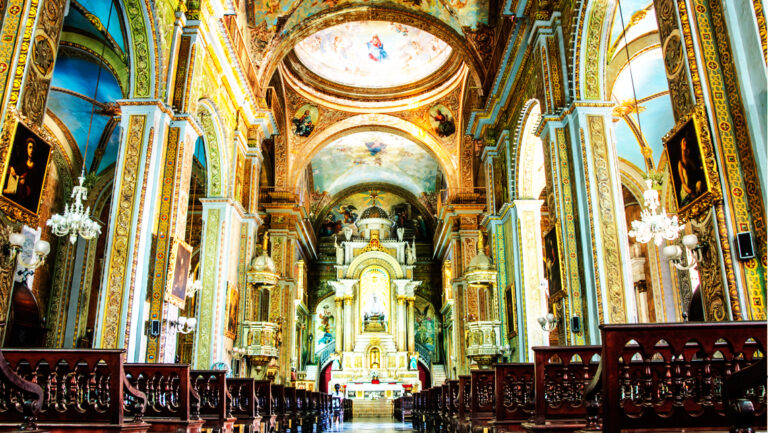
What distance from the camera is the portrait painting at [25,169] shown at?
17.7 feet

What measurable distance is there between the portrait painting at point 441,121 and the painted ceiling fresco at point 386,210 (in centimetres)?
818

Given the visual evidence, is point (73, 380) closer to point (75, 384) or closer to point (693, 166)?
point (75, 384)

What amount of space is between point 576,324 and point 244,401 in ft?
15.2

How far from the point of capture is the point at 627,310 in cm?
783

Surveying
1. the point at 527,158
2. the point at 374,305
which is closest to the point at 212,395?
the point at 527,158

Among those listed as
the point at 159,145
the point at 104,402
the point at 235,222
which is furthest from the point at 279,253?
the point at 104,402

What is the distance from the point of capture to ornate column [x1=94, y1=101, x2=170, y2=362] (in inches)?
310

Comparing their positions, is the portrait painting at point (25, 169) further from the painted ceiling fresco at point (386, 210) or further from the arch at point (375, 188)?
the painted ceiling fresco at point (386, 210)

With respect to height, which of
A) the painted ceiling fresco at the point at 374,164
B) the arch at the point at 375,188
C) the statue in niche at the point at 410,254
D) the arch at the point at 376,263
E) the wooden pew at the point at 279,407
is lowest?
the wooden pew at the point at 279,407

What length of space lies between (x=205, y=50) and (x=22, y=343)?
27.3 feet

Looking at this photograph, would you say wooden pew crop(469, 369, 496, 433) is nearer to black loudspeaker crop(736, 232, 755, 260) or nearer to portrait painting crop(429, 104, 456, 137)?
black loudspeaker crop(736, 232, 755, 260)

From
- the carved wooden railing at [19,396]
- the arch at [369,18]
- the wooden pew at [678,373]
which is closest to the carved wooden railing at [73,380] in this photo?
the carved wooden railing at [19,396]

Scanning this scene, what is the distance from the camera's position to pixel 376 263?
26.7m

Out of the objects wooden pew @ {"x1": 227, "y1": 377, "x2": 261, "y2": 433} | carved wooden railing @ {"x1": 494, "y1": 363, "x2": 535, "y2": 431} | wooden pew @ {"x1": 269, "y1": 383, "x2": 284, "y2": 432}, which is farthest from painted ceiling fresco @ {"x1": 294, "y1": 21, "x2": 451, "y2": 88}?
carved wooden railing @ {"x1": 494, "y1": 363, "x2": 535, "y2": 431}
